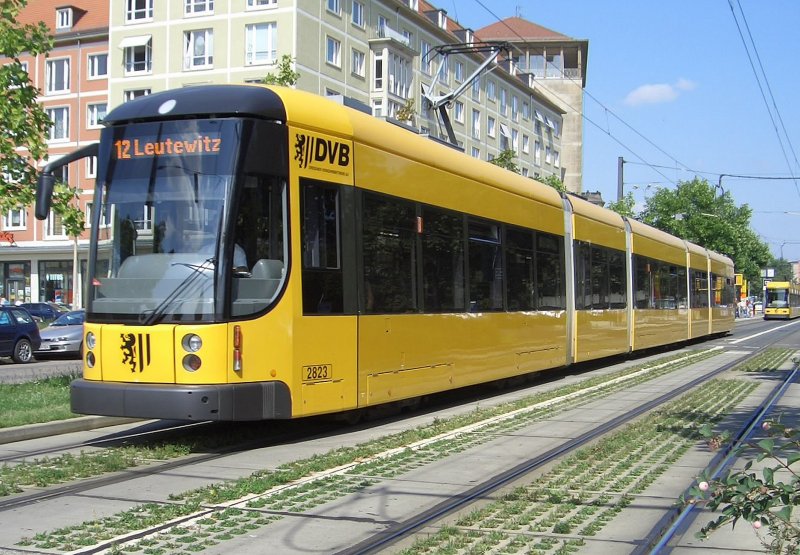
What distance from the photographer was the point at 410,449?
9.05m

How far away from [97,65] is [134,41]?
6478mm

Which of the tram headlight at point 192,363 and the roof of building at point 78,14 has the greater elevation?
the roof of building at point 78,14

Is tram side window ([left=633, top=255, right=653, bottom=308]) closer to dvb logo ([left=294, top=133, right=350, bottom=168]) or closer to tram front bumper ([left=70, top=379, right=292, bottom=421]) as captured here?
dvb logo ([left=294, top=133, right=350, bottom=168])

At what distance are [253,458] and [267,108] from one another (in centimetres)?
332

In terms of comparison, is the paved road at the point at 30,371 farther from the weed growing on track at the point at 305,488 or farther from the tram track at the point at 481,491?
the tram track at the point at 481,491

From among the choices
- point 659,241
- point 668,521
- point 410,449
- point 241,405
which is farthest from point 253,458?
point 659,241

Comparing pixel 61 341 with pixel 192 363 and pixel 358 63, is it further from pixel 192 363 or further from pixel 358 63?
pixel 358 63

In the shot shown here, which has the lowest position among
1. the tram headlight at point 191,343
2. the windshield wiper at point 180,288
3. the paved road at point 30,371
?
the paved road at point 30,371

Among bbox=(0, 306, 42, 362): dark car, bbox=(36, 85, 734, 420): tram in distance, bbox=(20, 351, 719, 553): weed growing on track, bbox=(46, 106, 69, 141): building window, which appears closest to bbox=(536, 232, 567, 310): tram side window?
bbox=(36, 85, 734, 420): tram in distance

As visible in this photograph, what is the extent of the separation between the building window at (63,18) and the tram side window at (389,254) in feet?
168

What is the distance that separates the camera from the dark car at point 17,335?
23234 millimetres

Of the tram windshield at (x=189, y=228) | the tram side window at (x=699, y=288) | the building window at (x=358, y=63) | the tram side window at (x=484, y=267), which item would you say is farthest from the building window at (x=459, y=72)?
the tram windshield at (x=189, y=228)

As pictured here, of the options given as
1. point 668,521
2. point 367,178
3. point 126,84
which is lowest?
point 668,521

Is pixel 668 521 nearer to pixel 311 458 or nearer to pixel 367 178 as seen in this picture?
pixel 311 458
